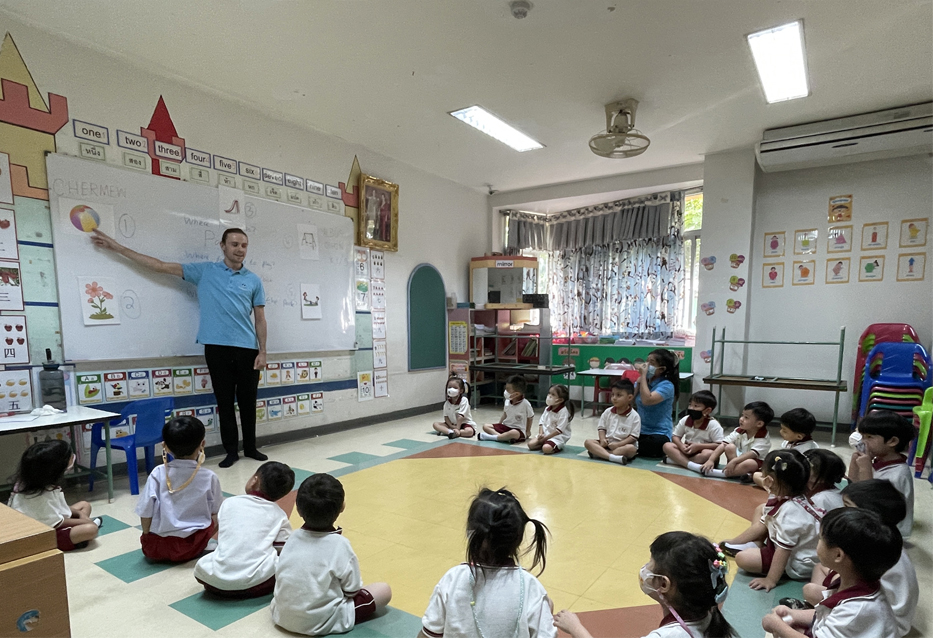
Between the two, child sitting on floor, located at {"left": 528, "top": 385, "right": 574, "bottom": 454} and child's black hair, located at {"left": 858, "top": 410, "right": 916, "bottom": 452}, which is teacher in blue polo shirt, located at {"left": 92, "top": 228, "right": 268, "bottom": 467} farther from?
child's black hair, located at {"left": 858, "top": 410, "right": 916, "bottom": 452}

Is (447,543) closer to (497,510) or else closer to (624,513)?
(624,513)

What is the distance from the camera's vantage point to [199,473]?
6.81ft

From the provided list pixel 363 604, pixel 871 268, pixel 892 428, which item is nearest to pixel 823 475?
pixel 892 428

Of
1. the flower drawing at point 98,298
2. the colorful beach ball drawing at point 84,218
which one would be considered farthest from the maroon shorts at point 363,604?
the colorful beach ball drawing at point 84,218

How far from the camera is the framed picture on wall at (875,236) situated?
4.57m

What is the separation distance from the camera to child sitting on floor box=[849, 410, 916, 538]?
211cm

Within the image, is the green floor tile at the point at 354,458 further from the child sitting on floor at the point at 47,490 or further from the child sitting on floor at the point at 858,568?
the child sitting on floor at the point at 858,568

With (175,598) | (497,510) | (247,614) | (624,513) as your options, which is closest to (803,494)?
(624,513)

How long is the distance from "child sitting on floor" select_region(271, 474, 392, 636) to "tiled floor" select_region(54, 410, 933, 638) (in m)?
0.11

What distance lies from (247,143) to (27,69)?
4.62 ft

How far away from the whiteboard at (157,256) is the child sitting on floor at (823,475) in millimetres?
3882

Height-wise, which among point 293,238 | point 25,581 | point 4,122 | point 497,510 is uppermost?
point 4,122

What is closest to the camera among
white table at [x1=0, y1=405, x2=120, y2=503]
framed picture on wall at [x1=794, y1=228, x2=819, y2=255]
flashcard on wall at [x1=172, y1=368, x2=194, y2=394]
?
white table at [x1=0, y1=405, x2=120, y2=503]

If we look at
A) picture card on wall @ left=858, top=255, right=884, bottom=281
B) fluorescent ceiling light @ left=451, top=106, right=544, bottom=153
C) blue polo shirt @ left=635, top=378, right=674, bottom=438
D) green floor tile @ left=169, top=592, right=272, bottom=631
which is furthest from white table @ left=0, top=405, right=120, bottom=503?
picture card on wall @ left=858, top=255, right=884, bottom=281
